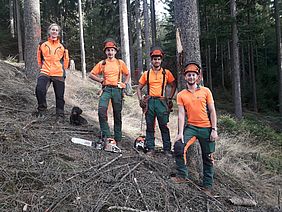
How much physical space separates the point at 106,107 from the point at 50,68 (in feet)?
4.68

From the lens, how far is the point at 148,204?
361cm

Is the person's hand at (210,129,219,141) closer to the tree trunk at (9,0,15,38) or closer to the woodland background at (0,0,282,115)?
the woodland background at (0,0,282,115)

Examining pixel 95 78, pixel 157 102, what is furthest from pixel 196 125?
pixel 95 78

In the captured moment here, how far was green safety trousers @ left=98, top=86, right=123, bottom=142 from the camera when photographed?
5500 mm

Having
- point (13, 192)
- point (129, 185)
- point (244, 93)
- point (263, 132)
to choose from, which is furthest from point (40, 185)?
point (244, 93)

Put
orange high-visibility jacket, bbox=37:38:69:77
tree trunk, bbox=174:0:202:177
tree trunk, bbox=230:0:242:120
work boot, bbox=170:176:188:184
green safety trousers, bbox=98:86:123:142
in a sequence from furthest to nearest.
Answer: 1. tree trunk, bbox=230:0:242:120
2. orange high-visibility jacket, bbox=37:38:69:77
3. green safety trousers, bbox=98:86:123:142
4. tree trunk, bbox=174:0:202:177
5. work boot, bbox=170:176:188:184

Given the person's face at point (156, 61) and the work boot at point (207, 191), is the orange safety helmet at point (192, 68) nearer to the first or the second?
the person's face at point (156, 61)

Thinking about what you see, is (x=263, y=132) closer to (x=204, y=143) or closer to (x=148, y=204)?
(x=204, y=143)

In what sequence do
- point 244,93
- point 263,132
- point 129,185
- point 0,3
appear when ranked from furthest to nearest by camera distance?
point 0,3, point 244,93, point 263,132, point 129,185

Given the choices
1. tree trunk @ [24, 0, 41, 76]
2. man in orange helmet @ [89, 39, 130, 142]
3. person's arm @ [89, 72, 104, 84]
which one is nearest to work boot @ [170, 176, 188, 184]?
man in orange helmet @ [89, 39, 130, 142]

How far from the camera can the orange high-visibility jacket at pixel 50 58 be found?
5.87 metres

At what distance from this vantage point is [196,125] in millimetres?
4414

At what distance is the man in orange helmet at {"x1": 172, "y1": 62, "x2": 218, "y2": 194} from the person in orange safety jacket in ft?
8.86

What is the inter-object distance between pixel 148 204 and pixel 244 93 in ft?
85.8
